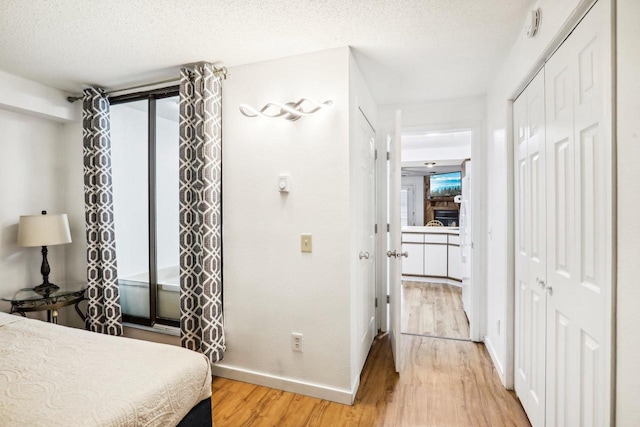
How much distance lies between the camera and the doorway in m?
3.45

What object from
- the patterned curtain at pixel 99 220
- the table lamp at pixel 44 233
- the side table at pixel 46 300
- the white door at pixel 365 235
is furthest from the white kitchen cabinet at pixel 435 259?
the table lamp at pixel 44 233

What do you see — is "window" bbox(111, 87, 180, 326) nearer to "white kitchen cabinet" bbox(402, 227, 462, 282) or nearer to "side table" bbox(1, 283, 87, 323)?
"side table" bbox(1, 283, 87, 323)

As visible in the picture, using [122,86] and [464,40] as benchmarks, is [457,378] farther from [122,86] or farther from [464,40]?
[122,86]

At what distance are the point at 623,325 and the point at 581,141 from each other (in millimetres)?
685

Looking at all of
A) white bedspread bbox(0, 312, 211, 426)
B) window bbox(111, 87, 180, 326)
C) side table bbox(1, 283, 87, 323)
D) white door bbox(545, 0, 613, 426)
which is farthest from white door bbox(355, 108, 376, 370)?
side table bbox(1, 283, 87, 323)

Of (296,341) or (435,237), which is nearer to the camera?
(296,341)

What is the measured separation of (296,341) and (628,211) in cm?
188


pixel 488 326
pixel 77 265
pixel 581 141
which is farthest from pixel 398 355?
pixel 77 265

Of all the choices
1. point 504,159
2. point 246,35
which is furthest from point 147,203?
point 504,159

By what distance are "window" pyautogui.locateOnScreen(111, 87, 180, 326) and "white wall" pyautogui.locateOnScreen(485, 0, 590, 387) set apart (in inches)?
101

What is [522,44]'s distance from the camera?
5.93ft

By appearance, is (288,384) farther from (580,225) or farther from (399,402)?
(580,225)

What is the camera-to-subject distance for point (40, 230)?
2514mm

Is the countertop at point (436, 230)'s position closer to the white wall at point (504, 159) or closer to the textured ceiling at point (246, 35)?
the white wall at point (504, 159)
